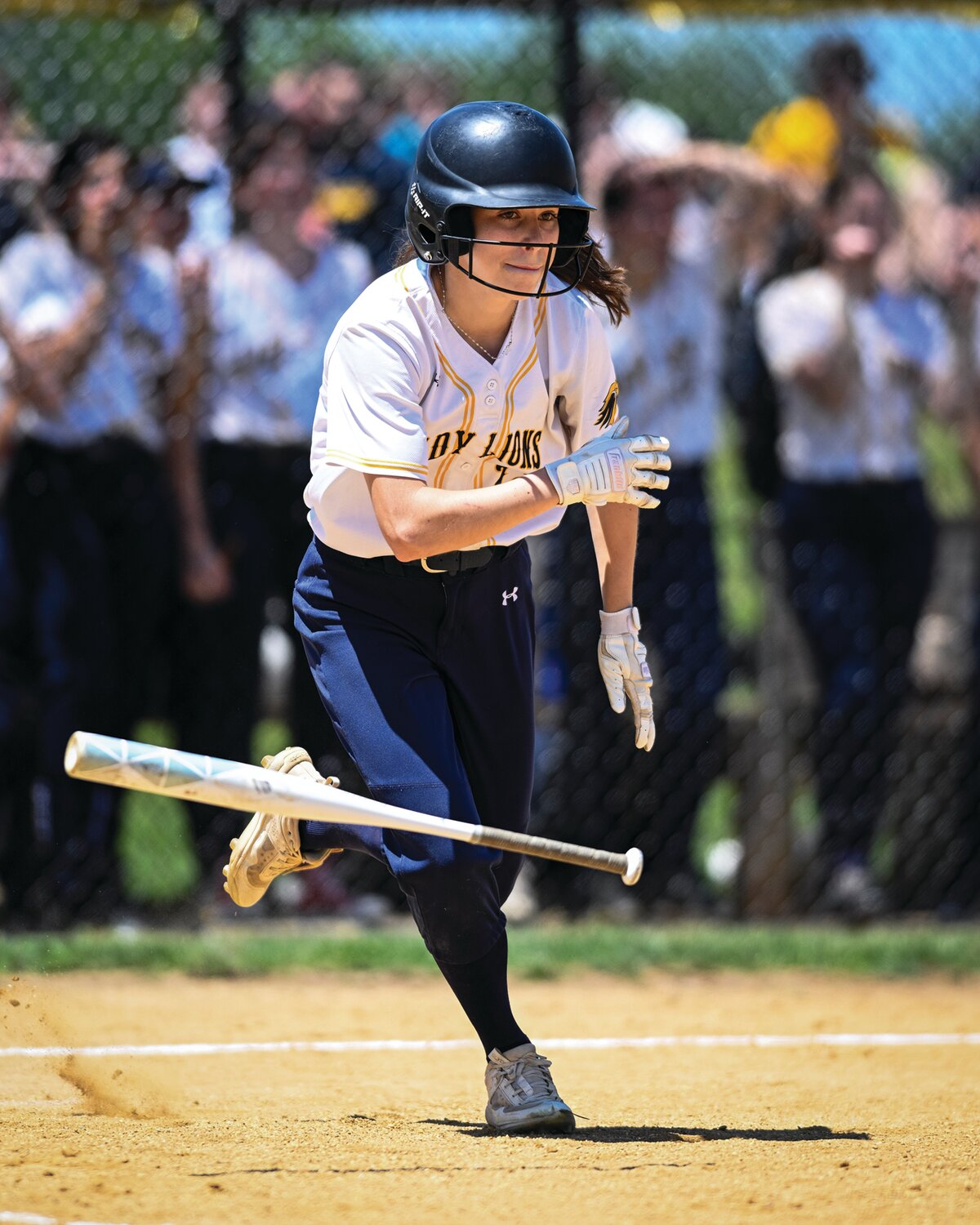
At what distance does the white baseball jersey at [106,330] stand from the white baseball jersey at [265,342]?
0.19m

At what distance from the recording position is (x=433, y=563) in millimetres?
3605

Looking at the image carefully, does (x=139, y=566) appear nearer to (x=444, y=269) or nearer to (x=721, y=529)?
(x=721, y=529)

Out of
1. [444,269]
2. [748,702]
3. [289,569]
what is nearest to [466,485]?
[444,269]

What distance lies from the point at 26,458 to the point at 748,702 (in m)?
2.75

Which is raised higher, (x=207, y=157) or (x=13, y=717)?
(x=207, y=157)

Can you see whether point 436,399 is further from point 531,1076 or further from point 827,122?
point 827,122

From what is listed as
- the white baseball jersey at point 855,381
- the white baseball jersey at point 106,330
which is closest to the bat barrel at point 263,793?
the white baseball jersey at point 106,330

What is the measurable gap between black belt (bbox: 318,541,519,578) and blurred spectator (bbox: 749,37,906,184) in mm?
3440

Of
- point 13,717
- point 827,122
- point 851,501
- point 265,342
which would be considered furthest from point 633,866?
point 827,122

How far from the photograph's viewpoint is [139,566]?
6.12 metres

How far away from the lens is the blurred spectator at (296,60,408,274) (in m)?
6.30

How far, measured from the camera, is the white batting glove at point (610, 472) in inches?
132

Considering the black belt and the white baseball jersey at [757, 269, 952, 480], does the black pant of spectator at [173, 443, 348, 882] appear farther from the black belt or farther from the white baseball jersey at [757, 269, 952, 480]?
the black belt

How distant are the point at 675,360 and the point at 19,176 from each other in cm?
240
